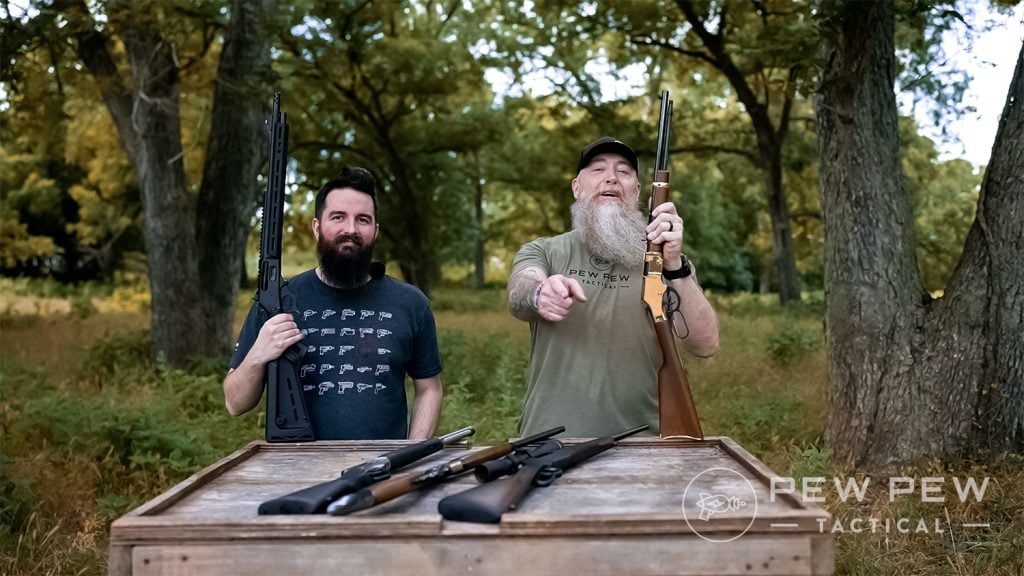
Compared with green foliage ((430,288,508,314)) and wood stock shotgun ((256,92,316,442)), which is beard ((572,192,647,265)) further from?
green foliage ((430,288,508,314))

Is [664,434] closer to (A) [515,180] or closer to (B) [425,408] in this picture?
(B) [425,408]

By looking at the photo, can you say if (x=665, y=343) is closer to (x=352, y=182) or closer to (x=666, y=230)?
(x=666, y=230)

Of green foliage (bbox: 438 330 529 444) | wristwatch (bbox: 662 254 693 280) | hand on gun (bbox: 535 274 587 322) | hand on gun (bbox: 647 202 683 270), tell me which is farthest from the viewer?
green foliage (bbox: 438 330 529 444)

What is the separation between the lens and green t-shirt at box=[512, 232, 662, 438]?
3.51 m

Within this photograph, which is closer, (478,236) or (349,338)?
(349,338)

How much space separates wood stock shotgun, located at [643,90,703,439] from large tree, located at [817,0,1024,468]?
2531 mm

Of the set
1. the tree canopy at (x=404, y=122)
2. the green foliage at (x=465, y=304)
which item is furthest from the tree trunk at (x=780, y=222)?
the green foliage at (x=465, y=304)

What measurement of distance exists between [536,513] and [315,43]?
1144 centimetres

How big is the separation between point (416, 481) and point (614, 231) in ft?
5.58

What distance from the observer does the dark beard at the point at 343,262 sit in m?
3.57

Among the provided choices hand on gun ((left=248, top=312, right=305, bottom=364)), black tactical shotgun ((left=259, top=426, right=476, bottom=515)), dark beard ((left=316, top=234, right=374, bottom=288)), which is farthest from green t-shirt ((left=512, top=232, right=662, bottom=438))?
black tactical shotgun ((left=259, top=426, right=476, bottom=515))

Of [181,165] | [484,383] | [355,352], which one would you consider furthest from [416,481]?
[181,165]

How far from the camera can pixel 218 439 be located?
692cm

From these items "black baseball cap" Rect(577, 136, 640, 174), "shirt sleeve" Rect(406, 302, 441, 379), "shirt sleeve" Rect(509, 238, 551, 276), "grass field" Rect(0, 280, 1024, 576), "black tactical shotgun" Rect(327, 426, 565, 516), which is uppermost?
"black baseball cap" Rect(577, 136, 640, 174)
